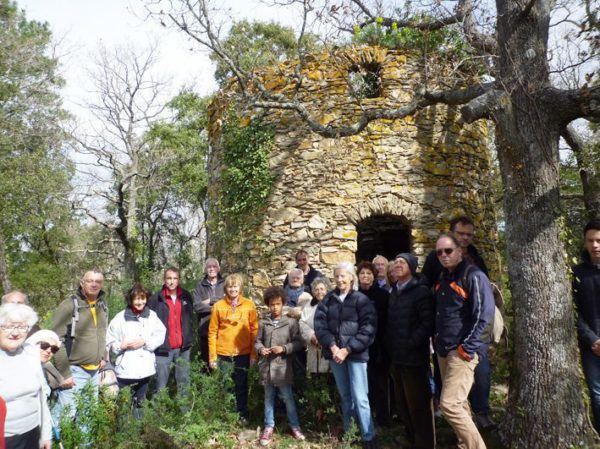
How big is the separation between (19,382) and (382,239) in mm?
7381

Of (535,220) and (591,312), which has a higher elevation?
(535,220)

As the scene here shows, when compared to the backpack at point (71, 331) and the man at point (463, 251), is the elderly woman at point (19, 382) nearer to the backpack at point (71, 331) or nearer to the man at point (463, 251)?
the backpack at point (71, 331)

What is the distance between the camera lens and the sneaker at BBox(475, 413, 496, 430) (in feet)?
13.8

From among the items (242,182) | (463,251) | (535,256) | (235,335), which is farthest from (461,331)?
(242,182)

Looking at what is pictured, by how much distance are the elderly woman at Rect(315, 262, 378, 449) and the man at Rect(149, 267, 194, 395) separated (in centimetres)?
167

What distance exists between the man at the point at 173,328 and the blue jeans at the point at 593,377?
380cm

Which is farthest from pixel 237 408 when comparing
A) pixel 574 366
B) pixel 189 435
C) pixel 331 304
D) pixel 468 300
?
pixel 574 366

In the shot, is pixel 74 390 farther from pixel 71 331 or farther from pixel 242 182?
pixel 242 182

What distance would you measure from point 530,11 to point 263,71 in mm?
3911

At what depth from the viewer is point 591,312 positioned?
382cm

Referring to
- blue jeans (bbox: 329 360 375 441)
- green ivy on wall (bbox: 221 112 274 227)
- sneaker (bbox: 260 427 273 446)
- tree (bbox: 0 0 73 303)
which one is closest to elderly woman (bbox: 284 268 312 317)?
blue jeans (bbox: 329 360 375 441)

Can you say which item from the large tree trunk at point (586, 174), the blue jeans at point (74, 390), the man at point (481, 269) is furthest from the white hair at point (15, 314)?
the large tree trunk at point (586, 174)

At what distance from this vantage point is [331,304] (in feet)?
13.7

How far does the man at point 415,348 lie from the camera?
374 centimetres
